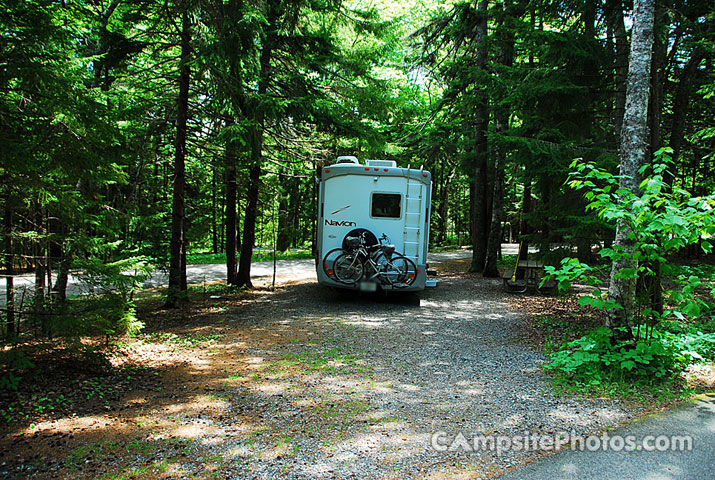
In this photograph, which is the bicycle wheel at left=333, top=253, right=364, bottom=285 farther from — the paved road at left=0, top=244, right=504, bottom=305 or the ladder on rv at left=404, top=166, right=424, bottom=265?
the paved road at left=0, top=244, right=504, bottom=305

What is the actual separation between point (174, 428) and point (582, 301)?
13.1 ft

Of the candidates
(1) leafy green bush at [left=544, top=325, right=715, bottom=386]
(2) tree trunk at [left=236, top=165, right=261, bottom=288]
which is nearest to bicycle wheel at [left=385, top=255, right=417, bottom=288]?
(1) leafy green bush at [left=544, top=325, right=715, bottom=386]

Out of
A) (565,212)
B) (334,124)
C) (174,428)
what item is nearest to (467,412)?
(174,428)

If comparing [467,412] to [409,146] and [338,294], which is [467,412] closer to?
[338,294]

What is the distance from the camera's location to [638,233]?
457 cm

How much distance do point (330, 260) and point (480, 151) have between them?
7.84m

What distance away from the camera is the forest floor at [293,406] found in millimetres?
3102

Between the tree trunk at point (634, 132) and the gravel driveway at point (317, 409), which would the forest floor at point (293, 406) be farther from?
the tree trunk at point (634, 132)

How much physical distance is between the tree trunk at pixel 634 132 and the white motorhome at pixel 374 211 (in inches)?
171

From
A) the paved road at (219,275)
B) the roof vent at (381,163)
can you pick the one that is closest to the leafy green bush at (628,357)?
the roof vent at (381,163)

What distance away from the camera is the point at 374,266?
29.6 feet

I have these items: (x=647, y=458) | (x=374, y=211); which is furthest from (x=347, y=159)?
(x=647, y=458)

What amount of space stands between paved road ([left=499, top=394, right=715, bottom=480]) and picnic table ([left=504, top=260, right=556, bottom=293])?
290 inches

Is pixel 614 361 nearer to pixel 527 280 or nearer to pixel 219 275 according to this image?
pixel 527 280
